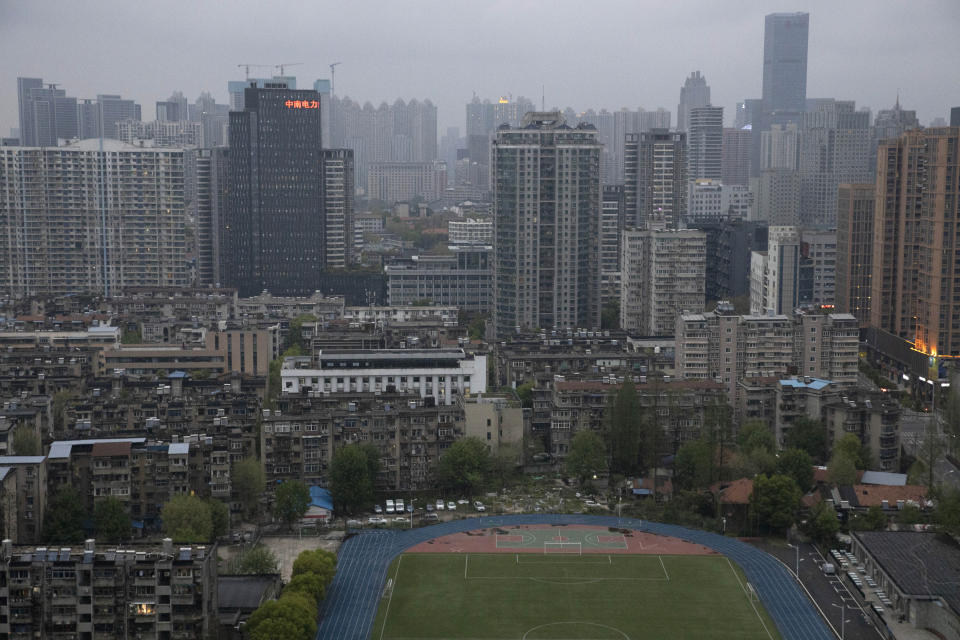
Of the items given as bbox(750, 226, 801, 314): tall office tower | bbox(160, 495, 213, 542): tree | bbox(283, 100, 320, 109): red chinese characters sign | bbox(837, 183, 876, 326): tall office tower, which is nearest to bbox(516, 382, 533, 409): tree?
bbox(160, 495, 213, 542): tree

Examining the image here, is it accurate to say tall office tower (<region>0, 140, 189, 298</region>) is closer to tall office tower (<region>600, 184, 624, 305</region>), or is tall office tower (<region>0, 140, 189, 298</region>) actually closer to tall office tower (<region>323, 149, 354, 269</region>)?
tall office tower (<region>323, 149, 354, 269</region>)

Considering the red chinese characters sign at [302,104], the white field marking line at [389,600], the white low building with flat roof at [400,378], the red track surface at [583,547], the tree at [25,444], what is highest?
the red chinese characters sign at [302,104]

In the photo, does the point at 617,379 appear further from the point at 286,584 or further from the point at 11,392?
the point at 11,392

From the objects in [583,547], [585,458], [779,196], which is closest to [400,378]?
[585,458]

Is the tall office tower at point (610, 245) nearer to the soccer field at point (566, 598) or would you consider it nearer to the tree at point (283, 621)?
the soccer field at point (566, 598)

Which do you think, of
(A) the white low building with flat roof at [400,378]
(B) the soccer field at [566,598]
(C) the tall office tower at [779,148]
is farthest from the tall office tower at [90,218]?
(C) the tall office tower at [779,148]

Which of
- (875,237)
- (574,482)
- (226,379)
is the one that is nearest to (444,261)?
(875,237)

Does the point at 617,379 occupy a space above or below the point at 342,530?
above
